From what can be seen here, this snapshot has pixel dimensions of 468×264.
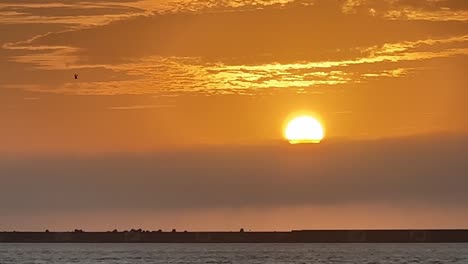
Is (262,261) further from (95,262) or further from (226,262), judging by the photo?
(95,262)

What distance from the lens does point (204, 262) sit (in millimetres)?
137250

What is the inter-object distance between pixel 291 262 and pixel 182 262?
12.0 metres

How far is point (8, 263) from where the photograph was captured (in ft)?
438

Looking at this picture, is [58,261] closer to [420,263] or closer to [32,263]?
[32,263]

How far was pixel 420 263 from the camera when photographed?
12825 cm

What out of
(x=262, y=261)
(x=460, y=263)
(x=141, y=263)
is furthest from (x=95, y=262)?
(x=460, y=263)

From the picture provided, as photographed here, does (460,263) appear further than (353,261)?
No

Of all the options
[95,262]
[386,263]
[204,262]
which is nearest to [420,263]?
[386,263]

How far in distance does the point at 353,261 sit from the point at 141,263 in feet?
65.3

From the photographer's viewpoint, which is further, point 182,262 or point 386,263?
point 182,262

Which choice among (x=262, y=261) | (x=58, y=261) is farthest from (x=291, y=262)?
(x=58, y=261)

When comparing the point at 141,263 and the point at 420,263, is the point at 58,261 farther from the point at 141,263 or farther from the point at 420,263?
the point at 420,263

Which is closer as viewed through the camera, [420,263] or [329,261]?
[420,263]

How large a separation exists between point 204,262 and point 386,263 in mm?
18153
